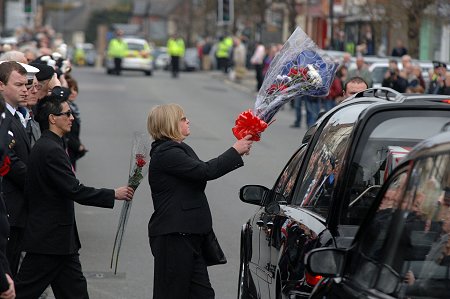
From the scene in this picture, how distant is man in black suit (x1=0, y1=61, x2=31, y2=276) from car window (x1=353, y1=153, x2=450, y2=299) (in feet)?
12.6

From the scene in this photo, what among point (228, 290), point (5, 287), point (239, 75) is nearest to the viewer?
point (5, 287)

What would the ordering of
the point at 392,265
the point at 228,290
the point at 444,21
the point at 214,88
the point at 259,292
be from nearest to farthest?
1. the point at 392,265
2. the point at 259,292
3. the point at 228,290
4. the point at 444,21
5. the point at 214,88

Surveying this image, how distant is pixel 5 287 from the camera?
18.6 ft

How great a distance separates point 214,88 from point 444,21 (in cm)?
1302

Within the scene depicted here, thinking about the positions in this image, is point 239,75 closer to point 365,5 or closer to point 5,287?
point 365,5

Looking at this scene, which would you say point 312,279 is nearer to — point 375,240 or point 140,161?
point 375,240

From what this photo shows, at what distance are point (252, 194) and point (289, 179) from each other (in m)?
0.34

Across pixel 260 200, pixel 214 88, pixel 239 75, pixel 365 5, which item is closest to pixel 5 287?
pixel 260 200

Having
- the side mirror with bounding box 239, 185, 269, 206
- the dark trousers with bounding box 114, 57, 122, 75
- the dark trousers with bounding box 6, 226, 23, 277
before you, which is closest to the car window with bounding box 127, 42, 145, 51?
the dark trousers with bounding box 114, 57, 122, 75

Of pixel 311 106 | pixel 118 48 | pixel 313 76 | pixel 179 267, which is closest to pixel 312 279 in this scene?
pixel 179 267

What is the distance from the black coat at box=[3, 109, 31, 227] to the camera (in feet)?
27.1

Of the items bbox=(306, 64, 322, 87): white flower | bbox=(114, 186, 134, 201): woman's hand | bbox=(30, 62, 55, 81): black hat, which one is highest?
bbox=(306, 64, 322, 87): white flower

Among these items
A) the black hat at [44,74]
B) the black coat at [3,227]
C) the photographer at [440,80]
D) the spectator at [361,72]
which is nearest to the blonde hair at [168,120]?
the black coat at [3,227]

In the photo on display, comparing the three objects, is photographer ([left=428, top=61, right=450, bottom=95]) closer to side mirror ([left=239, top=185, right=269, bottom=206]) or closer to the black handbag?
side mirror ([left=239, top=185, right=269, bottom=206])
